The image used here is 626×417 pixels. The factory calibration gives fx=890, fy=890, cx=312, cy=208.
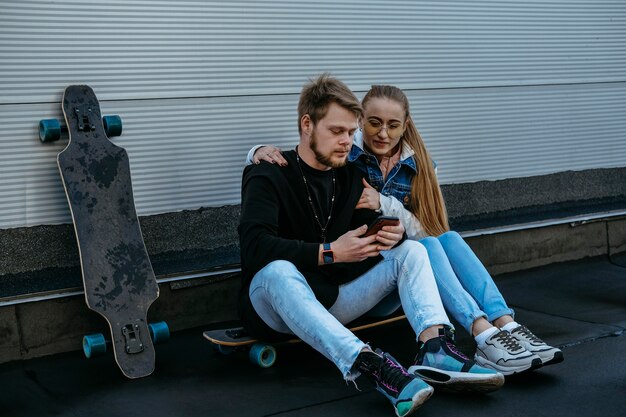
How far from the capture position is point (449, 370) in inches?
140

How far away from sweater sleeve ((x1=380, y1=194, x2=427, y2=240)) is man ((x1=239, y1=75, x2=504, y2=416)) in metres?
0.12

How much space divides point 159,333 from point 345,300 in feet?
3.00

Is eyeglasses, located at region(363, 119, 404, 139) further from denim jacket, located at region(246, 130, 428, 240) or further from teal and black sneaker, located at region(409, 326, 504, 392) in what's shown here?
teal and black sneaker, located at region(409, 326, 504, 392)

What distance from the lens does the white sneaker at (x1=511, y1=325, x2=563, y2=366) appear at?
376 centimetres

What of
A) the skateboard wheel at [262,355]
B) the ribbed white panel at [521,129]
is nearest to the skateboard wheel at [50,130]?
the skateboard wheel at [262,355]

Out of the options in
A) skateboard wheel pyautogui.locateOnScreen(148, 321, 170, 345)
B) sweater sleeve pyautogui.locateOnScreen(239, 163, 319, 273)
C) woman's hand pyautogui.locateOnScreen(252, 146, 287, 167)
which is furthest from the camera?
skateboard wheel pyautogui.locateOnScreen(148, 321, 170, 345)

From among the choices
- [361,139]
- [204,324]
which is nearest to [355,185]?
[361,139]

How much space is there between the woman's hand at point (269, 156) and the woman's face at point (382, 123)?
51 cm

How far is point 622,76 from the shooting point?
674 cm

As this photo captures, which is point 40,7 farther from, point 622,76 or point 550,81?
point 622,76

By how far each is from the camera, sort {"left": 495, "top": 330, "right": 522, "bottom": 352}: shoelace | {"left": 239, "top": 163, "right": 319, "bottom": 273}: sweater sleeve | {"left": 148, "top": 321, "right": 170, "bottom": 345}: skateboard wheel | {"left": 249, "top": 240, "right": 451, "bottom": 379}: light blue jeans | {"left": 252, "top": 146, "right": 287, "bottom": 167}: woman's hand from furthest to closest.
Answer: {"left": 148, "top": 321, "right": 170, "bottom": 345}: skateboard wheel → {"left": 252, "top": 146, "right": 287, "bottom": 167}: woman's hand → {"left": 495, "top": 330, "right": 522, "bottom": 352}: shoelace → {"left": 239, "top": 163, "right": 319, "bottom": 273}: sweater sleeve → {"left": 249, "top": 240, "right": 451, "bottom": 379}: light blue jeans

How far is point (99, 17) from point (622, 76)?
13.4ft

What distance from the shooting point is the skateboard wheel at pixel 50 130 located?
4.20 meters

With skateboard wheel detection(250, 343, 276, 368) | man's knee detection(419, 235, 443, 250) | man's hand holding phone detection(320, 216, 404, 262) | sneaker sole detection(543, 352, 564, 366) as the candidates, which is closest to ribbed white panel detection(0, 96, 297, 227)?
skateboard wheel detection(250, 343, 276, 368)
